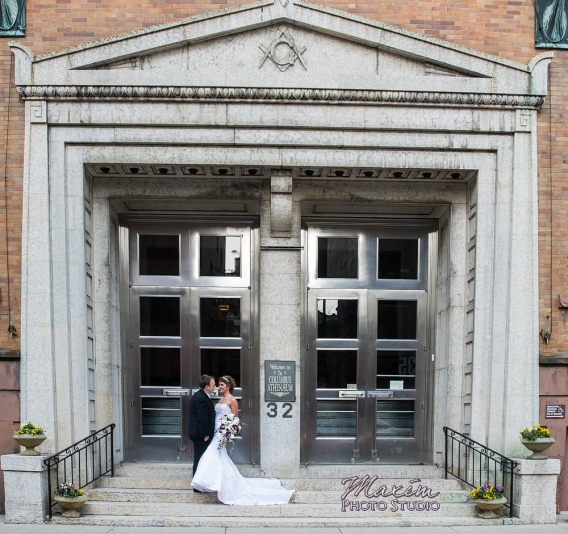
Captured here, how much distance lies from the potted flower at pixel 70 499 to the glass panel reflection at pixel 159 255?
3.29m

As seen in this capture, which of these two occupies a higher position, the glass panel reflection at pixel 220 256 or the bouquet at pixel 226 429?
the glass panel reflection at pixel 220 256


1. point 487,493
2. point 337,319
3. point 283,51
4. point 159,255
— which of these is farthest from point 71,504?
point 283,51

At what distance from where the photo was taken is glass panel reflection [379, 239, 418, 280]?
9875mm

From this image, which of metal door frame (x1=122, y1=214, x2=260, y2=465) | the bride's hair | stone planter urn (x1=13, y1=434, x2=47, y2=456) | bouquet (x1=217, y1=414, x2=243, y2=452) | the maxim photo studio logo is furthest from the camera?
metal door frame (x1=122, y1=214, x2=260, y2=465)

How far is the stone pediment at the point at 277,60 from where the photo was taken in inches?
333

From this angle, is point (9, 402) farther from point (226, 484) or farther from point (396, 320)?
point (396, 320)

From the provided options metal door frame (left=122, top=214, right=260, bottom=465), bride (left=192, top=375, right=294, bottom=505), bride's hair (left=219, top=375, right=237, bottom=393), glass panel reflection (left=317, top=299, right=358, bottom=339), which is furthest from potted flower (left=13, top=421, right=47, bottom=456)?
glass panel reflection (left=317, top=299, right=358, bottom=339)

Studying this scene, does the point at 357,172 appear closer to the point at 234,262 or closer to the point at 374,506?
the point at 234,262

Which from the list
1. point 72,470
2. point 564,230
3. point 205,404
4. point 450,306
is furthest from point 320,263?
point 72,470

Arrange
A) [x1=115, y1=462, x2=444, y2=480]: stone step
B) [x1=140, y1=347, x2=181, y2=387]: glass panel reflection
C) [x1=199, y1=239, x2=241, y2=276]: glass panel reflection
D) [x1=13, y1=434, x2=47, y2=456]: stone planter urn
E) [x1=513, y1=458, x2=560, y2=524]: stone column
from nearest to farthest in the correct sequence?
[x1=13, y1=434, x2=47, y2=456]: stone planter urn, [x1=513, y1=458, x2=560, y2=524]: stone column, [x1=115, y1=462, x2=444, y2=480]: stone step, [x1=140, y1=347, x2=181, y2=387]: glass panel reflection, [x1=199, y1=239, x2=241, y2=276]: glass panel reflection

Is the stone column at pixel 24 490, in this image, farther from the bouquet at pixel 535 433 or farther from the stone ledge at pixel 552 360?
the stone ledge at pixel 552 360

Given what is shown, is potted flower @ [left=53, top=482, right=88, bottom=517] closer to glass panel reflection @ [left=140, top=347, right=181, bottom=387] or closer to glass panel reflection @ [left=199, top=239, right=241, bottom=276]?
glass panel reflection @ [left=140, top=347, right=181, bottom=387]

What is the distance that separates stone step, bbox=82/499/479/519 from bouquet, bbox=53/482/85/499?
26 cm

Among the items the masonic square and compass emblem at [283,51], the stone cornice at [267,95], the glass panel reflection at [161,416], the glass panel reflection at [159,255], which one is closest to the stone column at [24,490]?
the glass panel reflection at [161,416]
